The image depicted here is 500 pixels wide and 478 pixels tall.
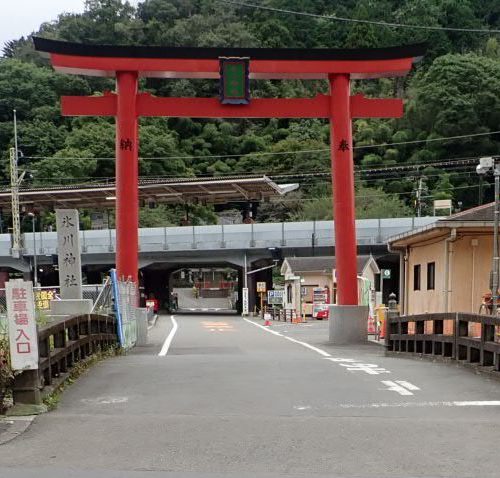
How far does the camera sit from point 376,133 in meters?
81.6

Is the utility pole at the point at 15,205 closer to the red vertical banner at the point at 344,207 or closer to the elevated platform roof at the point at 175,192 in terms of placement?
the elevated platform roof at the point at 175,192

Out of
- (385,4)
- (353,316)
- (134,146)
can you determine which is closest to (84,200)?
(134,146)

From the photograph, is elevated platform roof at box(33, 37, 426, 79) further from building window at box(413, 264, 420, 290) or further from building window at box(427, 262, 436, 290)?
building window at box(427, 262, 436, 290)

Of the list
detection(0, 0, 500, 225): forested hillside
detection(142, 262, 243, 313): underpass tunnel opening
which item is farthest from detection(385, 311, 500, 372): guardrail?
detection(0, 0, 500, 225): forested hillside

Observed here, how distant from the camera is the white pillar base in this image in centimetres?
1919

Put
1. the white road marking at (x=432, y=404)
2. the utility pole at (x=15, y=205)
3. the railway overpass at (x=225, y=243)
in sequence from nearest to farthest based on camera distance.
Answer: the white road marking at (x=432, y=404) → the utility pole at (x=15, y=205) → the railway overpass at (x=225, y=243)

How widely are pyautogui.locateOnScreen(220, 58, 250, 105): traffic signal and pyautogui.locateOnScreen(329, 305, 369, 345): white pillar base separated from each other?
7225 mm

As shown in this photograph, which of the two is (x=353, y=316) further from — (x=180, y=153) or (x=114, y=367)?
(x=180, y=153)

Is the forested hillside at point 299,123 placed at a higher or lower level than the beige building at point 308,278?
higher

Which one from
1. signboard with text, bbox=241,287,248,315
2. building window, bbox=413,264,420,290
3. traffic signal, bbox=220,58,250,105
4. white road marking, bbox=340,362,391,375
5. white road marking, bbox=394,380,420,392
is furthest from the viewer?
signboard with text, bbox=241,287,248,315

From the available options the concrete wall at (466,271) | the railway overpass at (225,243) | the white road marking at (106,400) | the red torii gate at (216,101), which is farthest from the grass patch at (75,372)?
the railway overpass at (225,243)

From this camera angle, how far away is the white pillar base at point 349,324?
63.0 feet

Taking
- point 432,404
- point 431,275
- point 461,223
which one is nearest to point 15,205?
point 431,275

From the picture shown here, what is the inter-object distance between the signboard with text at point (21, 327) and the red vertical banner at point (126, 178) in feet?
40.3
